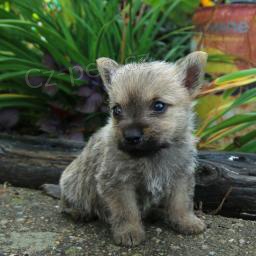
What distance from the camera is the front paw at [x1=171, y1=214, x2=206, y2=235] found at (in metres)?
3.14

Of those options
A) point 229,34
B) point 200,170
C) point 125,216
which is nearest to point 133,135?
point 125,216

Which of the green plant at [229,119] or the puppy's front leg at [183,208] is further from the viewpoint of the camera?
the green plant at [229,119]

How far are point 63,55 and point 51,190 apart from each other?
125cm

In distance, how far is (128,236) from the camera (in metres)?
2.98

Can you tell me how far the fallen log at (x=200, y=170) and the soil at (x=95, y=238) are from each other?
0.11 meters

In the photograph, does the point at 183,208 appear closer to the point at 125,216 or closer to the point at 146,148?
the point at 125,216

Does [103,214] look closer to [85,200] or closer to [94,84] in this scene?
[85,200]

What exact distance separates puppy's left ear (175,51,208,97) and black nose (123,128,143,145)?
20.6 inches

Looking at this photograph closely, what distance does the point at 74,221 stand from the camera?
3.39m

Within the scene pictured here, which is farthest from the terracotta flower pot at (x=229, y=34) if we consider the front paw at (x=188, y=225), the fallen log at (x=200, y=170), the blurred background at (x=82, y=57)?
the front paw at (x=188, y=225)

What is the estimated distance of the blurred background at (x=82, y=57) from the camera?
4.41 meters

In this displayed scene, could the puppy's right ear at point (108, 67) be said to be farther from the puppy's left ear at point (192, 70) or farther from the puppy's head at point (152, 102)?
the puppy's left ear at point (192, 70)

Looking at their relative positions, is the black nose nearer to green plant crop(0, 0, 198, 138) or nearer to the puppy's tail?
the puppy's tail

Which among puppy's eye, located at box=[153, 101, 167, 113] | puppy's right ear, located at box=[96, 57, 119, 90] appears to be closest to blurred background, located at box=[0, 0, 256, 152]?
puppy's right ear, located at box=[96, 57, 119, 90]
